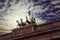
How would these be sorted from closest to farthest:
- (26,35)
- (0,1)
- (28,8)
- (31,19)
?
(26,35), (31,19), (28,8), (0,1)

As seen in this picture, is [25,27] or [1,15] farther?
[1,15]

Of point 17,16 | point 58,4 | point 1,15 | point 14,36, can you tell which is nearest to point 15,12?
point 17,16

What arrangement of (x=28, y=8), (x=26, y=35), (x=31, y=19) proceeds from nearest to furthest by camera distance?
1. (x=26, y=35)
2. (x=31, y=19)
3. (x=28, y=8)

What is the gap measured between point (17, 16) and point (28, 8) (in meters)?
0.93

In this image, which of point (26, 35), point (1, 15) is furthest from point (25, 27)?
point (1, 15)

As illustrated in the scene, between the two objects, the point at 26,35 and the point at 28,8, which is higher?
the point at 28,8

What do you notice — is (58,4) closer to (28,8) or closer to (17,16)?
(28,8)

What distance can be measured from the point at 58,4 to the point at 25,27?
205 centimetres

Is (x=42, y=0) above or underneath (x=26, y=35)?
above

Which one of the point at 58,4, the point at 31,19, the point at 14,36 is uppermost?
the point at 58,4

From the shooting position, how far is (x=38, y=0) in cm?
1224

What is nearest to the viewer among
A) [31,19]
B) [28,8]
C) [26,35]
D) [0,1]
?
[26,35]

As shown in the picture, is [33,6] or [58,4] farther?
[33,6]

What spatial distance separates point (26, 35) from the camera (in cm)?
1118
